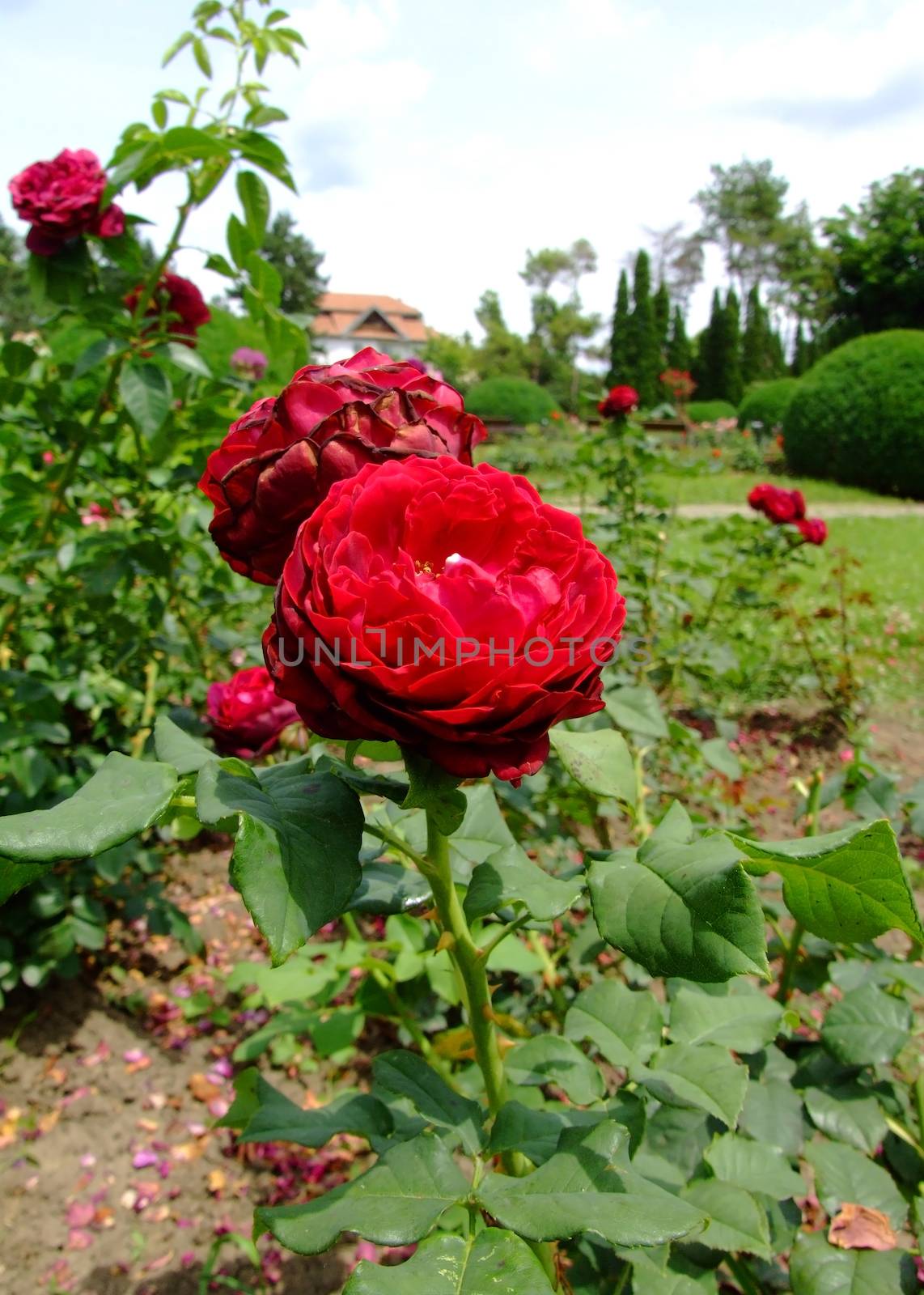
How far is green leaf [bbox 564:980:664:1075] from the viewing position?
875mm

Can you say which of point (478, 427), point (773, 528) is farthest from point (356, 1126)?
point (773, 528)

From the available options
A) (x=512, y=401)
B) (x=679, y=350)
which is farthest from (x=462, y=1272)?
(x=679, y=350)

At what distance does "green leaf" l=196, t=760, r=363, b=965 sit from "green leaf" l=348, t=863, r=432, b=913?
164 mm

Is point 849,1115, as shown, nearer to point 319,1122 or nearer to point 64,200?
point 319,1122

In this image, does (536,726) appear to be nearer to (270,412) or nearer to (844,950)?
(270,412)

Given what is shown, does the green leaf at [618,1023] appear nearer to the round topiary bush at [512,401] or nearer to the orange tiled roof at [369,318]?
the round topiary bush at [512,401]

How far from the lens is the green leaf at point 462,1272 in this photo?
1.68ft

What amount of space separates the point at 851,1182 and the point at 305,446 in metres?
1.03

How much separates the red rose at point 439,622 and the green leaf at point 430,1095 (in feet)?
1.36

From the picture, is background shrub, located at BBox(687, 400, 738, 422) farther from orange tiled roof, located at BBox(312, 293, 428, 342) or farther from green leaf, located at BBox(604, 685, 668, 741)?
orange tiled roof, located at BBox(312, 293, 428, 342)

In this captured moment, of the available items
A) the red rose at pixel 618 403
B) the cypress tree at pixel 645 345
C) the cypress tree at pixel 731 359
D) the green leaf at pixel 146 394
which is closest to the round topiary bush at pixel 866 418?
the red rose at pixel 618 403

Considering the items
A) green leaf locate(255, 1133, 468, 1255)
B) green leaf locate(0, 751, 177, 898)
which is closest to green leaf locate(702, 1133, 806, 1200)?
green leaf locate(255, 1133, 468, 1255)

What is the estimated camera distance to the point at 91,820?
50cm

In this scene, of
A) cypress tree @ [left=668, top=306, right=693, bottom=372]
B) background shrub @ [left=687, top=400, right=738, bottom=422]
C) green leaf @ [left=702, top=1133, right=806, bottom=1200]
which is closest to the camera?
green leaf @ [left=702, top=1133, right=806, bottom=1200]
